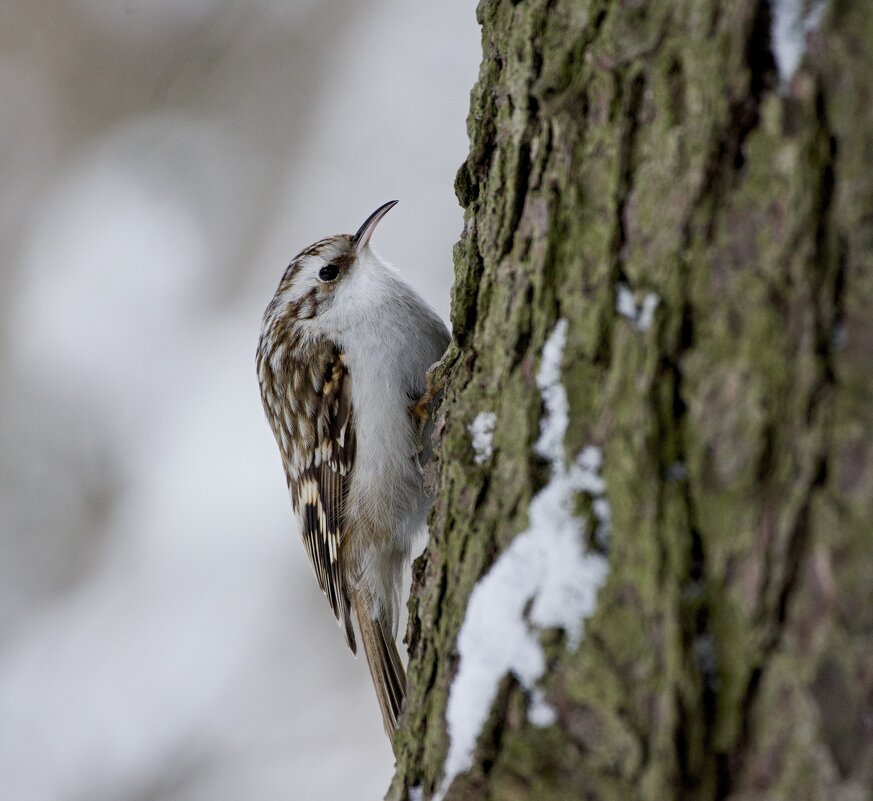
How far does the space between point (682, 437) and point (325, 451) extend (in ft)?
5.70

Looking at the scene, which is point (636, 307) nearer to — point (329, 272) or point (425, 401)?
point (425, 401)

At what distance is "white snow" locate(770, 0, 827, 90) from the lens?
3.32 feet

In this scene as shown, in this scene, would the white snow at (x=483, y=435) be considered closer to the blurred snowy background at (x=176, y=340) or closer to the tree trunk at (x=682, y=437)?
the tree trunk at (x=682, y=437)

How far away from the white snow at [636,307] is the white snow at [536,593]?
0.09 meters

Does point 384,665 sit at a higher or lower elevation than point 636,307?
lower

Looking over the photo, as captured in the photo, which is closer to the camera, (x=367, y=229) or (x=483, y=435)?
(x=483, y=435)

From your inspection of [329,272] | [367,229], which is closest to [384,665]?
[329,272]

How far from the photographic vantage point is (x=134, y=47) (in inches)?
191

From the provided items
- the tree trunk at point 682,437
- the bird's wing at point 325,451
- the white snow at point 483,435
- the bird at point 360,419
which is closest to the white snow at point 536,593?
the tree trunk at point 682,437

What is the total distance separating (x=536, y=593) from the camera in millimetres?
1139

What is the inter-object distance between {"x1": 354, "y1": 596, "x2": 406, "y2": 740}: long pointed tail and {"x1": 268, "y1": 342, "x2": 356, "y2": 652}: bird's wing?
0.09 meters

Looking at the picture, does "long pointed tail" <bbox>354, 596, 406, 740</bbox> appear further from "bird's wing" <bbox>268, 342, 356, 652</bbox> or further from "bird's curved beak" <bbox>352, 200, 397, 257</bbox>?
"bird's curved beak" <bbox>352, 200, 397, 257</bbox>

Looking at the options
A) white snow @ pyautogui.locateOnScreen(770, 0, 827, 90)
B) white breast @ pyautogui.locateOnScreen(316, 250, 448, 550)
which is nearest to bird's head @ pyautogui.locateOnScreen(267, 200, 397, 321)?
white breast @ pyautogui.locateOnScreen(316, 250, 448, 550)

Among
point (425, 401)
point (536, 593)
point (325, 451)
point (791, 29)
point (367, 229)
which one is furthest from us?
point (367, 229)
